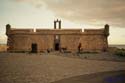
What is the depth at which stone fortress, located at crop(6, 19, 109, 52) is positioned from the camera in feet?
171

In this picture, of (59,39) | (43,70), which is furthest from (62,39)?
(43,70)

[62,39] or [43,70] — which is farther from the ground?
[62,39]

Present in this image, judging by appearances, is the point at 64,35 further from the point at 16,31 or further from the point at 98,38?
the point at 16,31

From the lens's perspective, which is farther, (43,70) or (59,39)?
(59,39)

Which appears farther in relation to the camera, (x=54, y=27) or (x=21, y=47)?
(x=54, y=27)

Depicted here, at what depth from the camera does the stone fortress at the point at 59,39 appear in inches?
2053

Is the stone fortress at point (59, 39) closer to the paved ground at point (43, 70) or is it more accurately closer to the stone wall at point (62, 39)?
the stone wall at point (62, 39)

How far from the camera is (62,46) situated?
52500 millimetres

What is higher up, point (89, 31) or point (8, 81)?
point (89, 31)

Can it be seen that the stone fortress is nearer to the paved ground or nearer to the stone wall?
the stone wall

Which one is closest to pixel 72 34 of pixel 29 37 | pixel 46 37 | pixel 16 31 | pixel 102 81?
pixel 46 37

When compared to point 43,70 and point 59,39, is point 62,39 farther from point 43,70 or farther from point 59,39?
point 43,70

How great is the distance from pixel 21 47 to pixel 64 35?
408 inches

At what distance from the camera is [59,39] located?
52.9 metres
